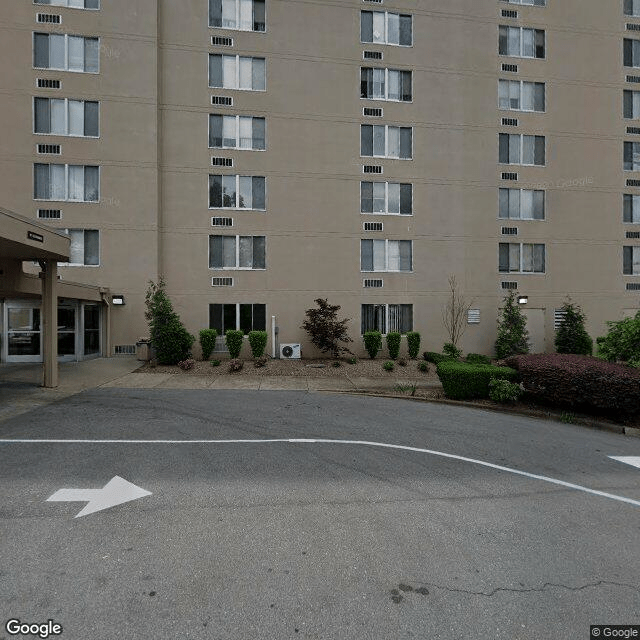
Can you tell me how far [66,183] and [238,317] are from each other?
28.9ft

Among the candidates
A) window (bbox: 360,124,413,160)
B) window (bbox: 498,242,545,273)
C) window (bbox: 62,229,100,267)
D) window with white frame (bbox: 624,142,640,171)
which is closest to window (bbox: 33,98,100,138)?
window (bbox: 62,229,100,267)

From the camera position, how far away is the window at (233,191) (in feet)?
55.9

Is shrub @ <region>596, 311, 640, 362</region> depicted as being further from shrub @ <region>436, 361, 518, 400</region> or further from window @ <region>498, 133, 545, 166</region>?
window @ <region>498, 133, 545, 166</region>

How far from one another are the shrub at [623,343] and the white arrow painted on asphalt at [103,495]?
11.2 metres

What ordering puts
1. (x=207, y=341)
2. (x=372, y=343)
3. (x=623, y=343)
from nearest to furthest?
(x=623, y=343) → (x=207, y=341) → (x=372, y=343)

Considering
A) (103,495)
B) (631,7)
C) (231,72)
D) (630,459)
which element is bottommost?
(630,459)

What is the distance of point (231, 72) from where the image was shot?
671 inches

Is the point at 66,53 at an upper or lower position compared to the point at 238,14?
lower

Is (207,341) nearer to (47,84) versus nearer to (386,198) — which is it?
(386,198)

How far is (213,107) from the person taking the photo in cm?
1691

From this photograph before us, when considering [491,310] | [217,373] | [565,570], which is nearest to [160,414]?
[217,373]

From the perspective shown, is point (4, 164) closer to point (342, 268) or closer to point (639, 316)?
point (342, 268)

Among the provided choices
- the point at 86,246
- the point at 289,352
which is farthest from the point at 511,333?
the point at 86,246

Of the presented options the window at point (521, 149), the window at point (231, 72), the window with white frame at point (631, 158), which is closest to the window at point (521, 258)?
the window at point (521, 149)
